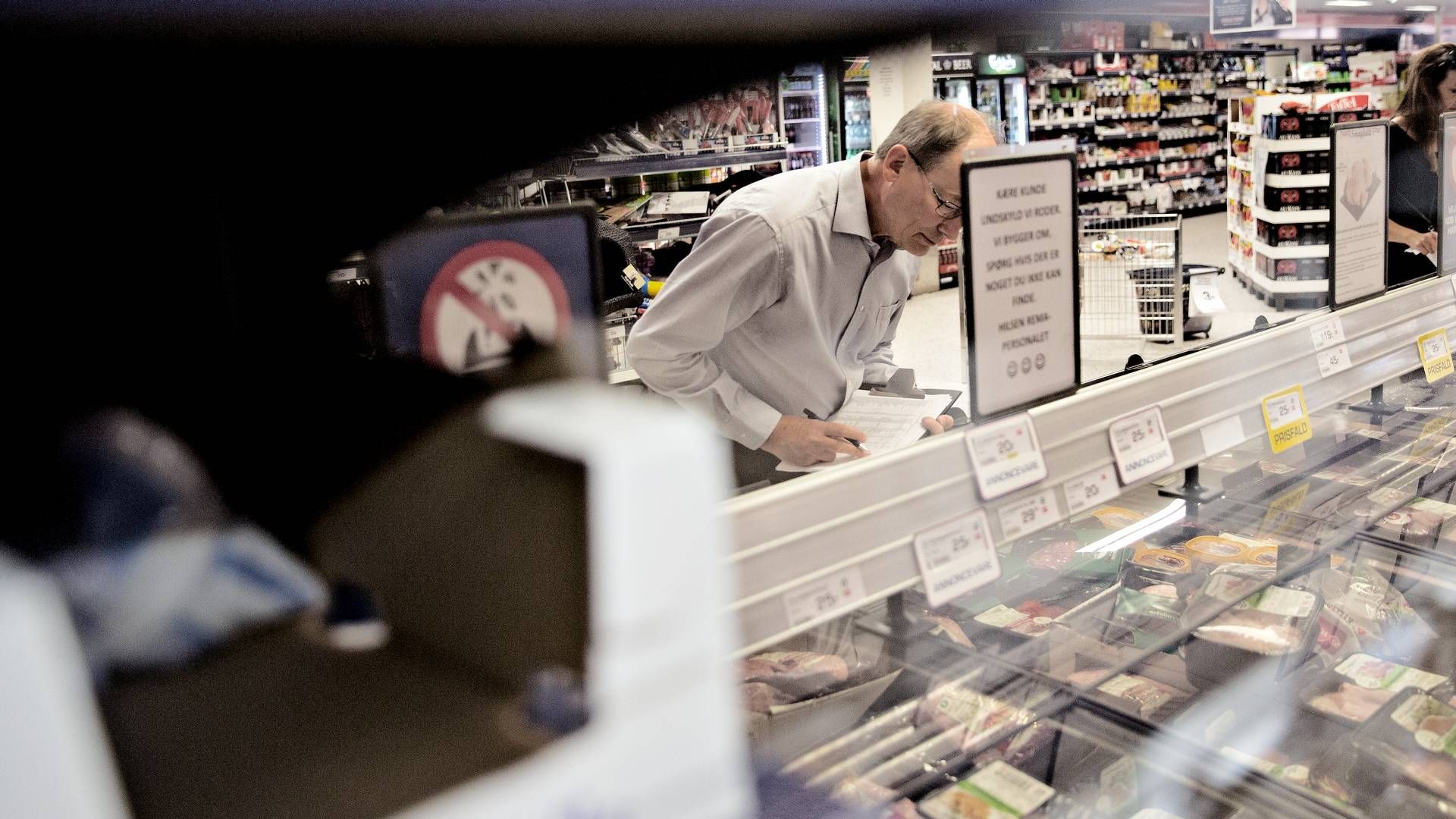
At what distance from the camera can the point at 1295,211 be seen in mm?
8242

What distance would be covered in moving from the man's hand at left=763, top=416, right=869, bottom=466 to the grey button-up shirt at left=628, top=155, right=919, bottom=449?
0.04 meters

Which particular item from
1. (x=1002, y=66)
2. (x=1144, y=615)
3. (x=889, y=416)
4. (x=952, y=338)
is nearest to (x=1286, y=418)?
(x=1144, y=615)

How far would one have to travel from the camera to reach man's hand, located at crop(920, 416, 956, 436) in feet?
3.97

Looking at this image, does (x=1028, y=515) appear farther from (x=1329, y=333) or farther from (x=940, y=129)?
(x=940, y=129)

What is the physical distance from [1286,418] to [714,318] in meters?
0.95

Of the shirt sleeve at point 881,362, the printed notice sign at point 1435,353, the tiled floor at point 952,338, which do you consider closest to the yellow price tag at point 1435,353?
the printed notice sign at point 1435,353

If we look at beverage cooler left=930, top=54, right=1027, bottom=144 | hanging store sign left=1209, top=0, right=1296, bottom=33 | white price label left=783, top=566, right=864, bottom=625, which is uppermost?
beverage cooler left=930, top=54, right=1027, bottom=144

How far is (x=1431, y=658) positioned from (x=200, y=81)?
5.91ft

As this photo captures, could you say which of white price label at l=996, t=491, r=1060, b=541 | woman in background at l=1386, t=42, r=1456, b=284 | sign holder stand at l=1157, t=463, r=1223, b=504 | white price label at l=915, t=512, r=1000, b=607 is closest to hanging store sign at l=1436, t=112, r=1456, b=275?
woman in background at l=1386, t=42, r=1456, b=284

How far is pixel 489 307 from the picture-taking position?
1.51 feet

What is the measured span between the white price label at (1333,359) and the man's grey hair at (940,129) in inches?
23.6

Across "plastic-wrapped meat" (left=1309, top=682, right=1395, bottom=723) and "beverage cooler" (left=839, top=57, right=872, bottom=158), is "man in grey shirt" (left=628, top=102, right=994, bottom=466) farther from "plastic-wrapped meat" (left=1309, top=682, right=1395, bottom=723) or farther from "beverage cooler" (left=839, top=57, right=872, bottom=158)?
"beverage cooler" (left=839, top=57, right=872, bottom=158)

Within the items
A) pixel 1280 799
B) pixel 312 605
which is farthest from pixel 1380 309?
pixel 312 605

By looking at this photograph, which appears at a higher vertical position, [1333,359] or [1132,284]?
[1333,359]
